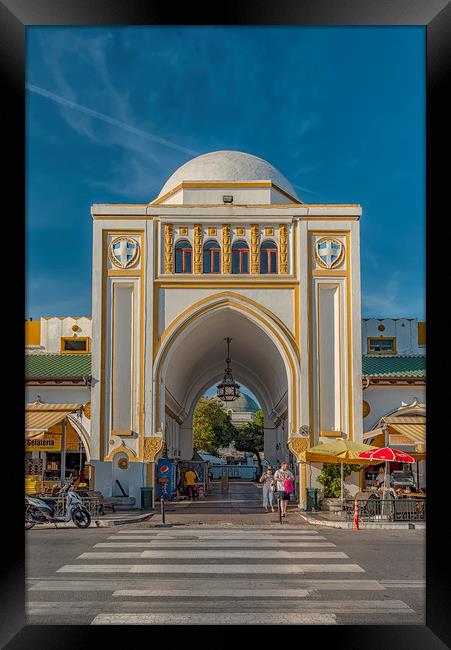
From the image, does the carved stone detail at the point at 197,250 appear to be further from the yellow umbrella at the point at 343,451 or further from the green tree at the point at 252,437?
the green tree at the point at 252,437

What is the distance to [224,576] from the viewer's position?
1128 centimetres

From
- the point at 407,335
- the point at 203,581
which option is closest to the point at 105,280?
the point at 407,335

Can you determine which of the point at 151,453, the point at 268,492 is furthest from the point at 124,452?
the point at 268,492

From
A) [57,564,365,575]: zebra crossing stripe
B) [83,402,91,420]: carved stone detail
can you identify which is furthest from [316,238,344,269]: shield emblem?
[57,564,365,575]: zebra crossing stripe

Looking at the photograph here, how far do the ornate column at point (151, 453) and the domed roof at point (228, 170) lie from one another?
994 centimetres

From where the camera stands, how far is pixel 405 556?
1382cm

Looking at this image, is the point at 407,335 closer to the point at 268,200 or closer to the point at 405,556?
the point at 268,200

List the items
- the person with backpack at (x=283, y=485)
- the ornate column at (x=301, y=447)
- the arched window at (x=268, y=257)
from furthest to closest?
1. the arched window at (x=268, y=257)
2. the ornate column at (x=301, y=447)
3. the person with backpack at (x=283, y=485)

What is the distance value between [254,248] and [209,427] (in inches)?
1761

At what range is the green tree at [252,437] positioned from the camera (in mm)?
75812

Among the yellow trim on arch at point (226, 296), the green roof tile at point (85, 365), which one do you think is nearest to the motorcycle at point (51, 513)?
the yellow trim on arch at point (226, 296)

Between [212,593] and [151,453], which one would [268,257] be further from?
[212,593]

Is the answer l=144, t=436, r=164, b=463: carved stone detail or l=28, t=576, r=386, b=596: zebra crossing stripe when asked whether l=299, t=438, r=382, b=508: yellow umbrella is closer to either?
l=144, t=436, r=164, b=463: carved stone detail
